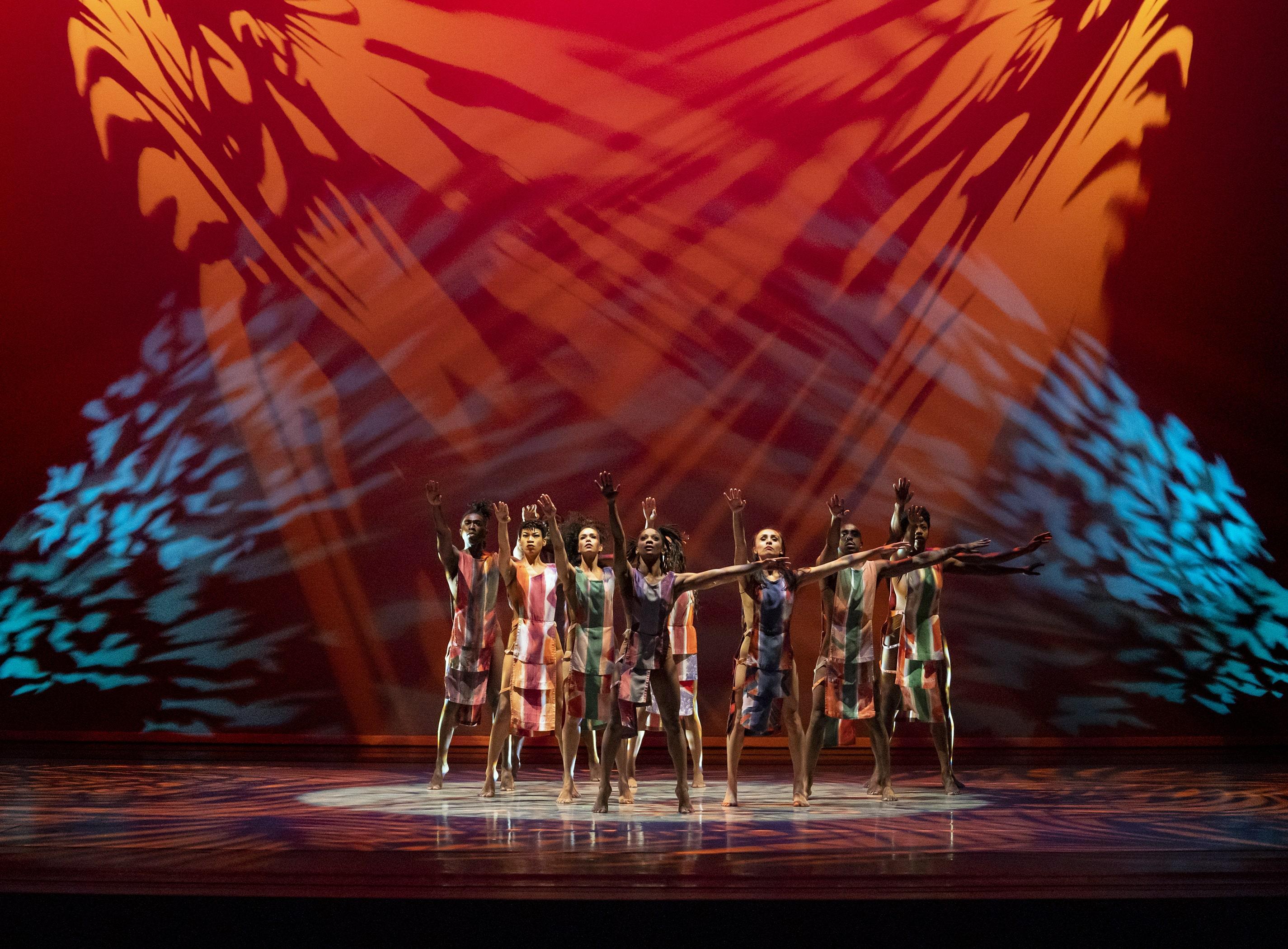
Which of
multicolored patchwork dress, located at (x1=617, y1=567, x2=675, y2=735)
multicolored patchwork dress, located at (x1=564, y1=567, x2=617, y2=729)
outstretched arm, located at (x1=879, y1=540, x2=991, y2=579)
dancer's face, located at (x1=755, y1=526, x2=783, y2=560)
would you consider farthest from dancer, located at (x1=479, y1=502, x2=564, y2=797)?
outstretched arm, located at (x1=879, y1=540, x2=991, y2=579)

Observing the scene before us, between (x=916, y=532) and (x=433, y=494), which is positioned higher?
(x=433, y=494)

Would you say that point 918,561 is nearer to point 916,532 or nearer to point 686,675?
point 916,532

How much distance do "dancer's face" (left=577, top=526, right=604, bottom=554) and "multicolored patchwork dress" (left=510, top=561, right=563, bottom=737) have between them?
0.35 m

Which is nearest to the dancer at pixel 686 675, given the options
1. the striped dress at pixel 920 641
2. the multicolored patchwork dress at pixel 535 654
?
the multicolored patchwork dress at pixel 535 654

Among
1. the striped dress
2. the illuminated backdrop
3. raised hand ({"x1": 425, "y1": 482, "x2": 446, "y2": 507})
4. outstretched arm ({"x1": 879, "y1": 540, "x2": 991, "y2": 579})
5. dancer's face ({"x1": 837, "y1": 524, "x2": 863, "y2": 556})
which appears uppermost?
the illuminated backdrop

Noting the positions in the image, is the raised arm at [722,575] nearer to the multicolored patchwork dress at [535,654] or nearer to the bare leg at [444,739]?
the multicolored patchwork dress at [535,654]

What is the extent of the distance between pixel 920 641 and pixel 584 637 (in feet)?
5.72

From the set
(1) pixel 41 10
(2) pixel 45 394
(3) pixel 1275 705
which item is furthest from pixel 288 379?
(3) pixel 1275 705

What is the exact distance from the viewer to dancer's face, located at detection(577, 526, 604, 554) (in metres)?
5.55

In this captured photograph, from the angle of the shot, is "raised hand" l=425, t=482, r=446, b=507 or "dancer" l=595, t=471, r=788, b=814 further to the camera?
"raised hand" l=425, t=482, r=446, b=507

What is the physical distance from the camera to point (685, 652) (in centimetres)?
628

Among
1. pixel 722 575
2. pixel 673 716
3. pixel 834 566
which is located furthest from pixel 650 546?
pixel 834 566

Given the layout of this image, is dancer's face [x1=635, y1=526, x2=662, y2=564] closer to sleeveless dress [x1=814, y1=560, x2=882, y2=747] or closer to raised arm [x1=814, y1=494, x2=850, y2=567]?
raised arm [x1=814, y1=494, x2=850, y2=567]

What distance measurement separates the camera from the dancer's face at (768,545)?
537cm
